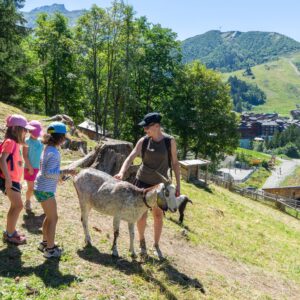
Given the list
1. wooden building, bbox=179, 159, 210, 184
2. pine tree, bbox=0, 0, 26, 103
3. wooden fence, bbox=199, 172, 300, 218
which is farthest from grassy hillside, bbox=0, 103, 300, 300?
pine tree, bbox=0, 0, 26, 103

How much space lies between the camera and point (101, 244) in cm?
781

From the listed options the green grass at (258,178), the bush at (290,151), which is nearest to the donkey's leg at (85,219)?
the green grass at (258,178)

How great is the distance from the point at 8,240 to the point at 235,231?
33.2 feet

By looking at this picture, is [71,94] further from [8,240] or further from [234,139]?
[8,240]

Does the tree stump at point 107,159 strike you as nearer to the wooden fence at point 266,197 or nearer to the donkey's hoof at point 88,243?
the donkey's hoof at point 88,243

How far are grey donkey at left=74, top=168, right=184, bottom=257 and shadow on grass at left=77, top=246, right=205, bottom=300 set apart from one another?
0.21 m

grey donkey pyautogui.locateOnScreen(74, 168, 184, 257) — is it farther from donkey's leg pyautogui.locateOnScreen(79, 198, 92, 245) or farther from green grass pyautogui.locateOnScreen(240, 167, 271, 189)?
green grass pyautogui.locateOnScreen(240, 167, 271, 189)

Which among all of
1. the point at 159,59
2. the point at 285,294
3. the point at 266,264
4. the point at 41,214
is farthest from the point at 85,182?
the point at 159,59

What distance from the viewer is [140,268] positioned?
7.01m

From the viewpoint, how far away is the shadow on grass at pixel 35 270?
19.4ft

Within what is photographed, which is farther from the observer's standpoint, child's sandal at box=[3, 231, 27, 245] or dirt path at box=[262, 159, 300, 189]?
dirt path at box=[262, 159, 300, 189]

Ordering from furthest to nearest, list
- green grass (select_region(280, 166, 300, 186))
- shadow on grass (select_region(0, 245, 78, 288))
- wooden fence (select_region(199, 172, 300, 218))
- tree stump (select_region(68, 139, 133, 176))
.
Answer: green grass (select_region(280, 166, 300, 186)), wooden fence (select_region(199, 172, 300, 218)), tree stump (select_region(68, 139, 133, 176)), shadow on grass (select_region(0, 245, 78, 288))

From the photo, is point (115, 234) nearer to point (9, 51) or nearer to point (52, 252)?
point (52, 252)

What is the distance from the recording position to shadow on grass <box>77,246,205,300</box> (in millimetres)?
6730
